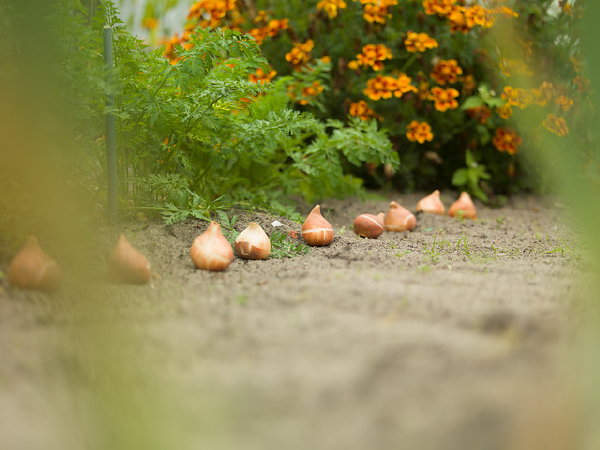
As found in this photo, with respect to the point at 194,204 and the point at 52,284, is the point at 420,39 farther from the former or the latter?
the point at 52,284

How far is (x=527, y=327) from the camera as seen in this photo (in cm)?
115

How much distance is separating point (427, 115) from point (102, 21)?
211 centimetres

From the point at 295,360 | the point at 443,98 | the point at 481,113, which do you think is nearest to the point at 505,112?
the point at 481,113

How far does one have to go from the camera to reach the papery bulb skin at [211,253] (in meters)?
1.80

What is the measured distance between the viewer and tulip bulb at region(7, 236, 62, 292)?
149 centimetres

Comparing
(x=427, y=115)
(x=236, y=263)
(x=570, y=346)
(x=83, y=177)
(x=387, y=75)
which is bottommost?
(x=570, y=346)

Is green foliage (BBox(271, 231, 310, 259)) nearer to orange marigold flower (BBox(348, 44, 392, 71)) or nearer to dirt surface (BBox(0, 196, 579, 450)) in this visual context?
dirt surface (BBox(0, 196, 579, 450))

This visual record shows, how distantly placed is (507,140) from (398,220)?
1.26m

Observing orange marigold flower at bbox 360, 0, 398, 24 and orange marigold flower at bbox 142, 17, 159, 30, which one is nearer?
orange marigold flower at bbox 360, 0, 398, 24

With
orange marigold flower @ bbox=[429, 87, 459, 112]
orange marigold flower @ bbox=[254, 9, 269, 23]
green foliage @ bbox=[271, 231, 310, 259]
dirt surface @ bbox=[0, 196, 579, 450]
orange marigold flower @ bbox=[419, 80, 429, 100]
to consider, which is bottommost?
dirt surface @ bbox=[0, 196, 579, 450]

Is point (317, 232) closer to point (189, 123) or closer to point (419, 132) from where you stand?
point (189, 123)

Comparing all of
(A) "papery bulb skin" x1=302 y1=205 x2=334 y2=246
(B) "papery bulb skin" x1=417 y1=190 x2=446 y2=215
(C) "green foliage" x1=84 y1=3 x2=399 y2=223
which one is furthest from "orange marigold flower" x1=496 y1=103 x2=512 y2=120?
(A) "papery bulb skin" x1=302 y1=205 x2=334 y2=246

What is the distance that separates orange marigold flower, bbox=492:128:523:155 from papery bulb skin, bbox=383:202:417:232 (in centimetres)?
115

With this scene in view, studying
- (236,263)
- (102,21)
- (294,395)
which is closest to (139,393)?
(294,395)
